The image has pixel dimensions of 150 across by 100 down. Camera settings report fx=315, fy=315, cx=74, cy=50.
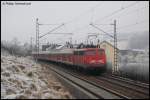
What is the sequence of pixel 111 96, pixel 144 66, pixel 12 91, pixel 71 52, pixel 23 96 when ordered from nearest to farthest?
pixel 23 96
pixel 12 91
pixel 111 96
pixel 144 66
pixel 71 52

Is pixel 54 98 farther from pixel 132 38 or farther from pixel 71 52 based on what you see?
pixel 71 52

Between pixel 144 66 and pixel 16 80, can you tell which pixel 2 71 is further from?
pixel 144 66

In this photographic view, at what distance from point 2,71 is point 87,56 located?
15.0 m

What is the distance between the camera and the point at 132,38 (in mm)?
28656

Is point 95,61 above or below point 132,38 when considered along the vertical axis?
below

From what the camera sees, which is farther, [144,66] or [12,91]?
[144,66]

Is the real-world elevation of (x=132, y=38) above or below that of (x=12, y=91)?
above

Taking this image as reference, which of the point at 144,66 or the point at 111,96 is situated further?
the point at 144,66

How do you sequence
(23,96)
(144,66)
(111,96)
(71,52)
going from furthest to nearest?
(71,52)
(144,66)
(111,96)
(23,96)

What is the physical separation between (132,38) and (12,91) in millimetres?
17210

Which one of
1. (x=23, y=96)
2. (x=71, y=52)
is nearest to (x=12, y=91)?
(x=23, y=96)

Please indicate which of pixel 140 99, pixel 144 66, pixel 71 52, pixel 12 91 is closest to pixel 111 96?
pixel 140 99

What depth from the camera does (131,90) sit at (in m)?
19.5

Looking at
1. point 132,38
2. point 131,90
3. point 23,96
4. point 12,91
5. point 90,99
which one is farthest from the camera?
point 132,38
